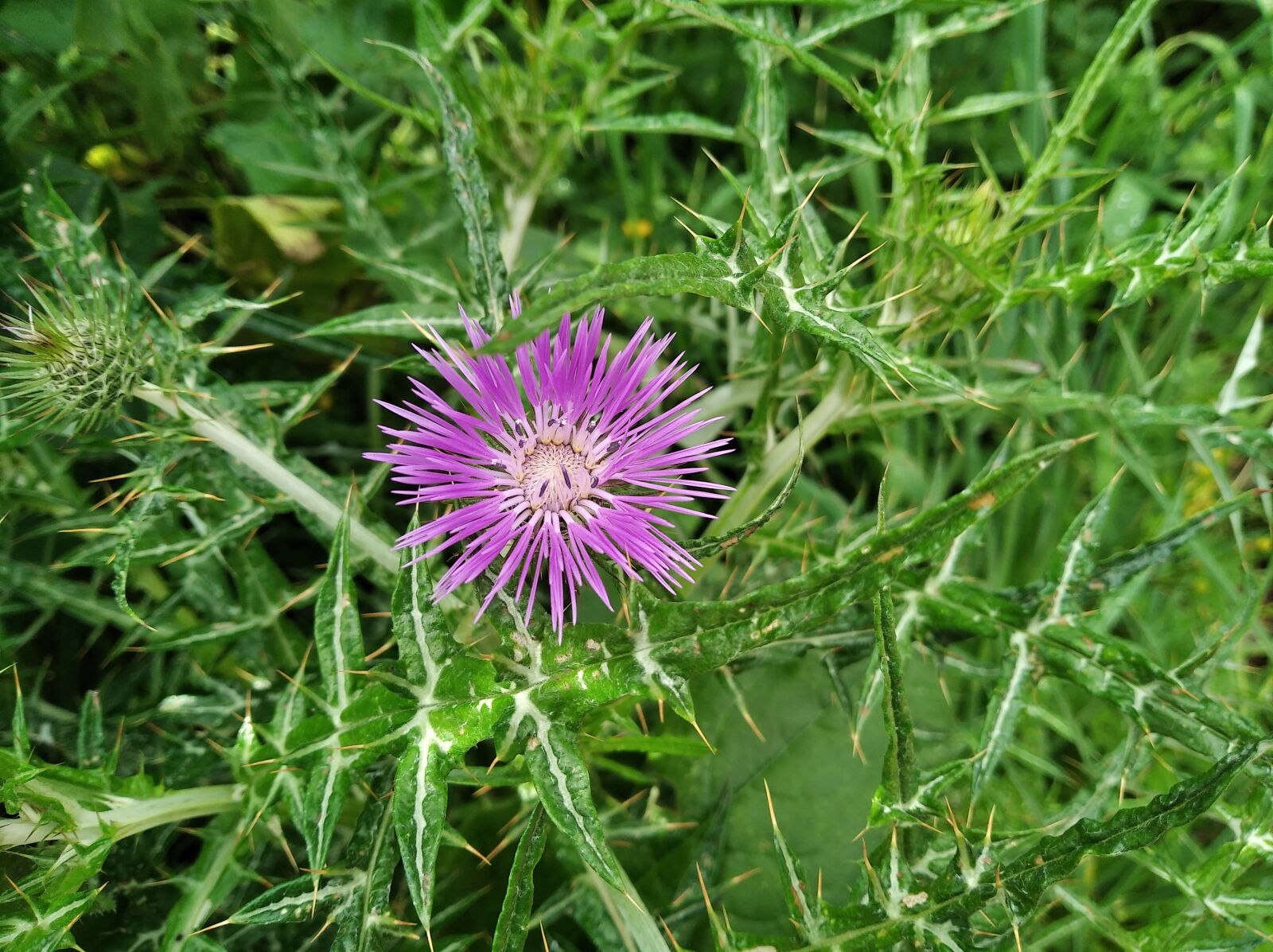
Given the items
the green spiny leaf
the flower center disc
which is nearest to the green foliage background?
the green spiny leaf

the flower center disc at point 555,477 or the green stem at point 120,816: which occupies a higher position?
the flower center disc at point 555,477

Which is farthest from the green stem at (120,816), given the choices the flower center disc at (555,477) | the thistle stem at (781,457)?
the thistle stem at (781,457)

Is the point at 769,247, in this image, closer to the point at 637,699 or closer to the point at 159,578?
the point at 637,699

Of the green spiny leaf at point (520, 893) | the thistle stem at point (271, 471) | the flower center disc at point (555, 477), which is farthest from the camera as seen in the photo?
the thistle stem at point (271, 471)

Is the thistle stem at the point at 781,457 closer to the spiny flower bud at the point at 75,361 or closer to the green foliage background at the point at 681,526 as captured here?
the green foliage background at the point at 681,526

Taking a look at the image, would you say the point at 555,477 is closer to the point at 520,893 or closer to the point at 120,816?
the point at 520,893

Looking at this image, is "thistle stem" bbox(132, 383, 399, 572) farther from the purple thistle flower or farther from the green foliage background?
the purple thistle flower

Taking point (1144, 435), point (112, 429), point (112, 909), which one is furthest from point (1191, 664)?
point (112, 429)
